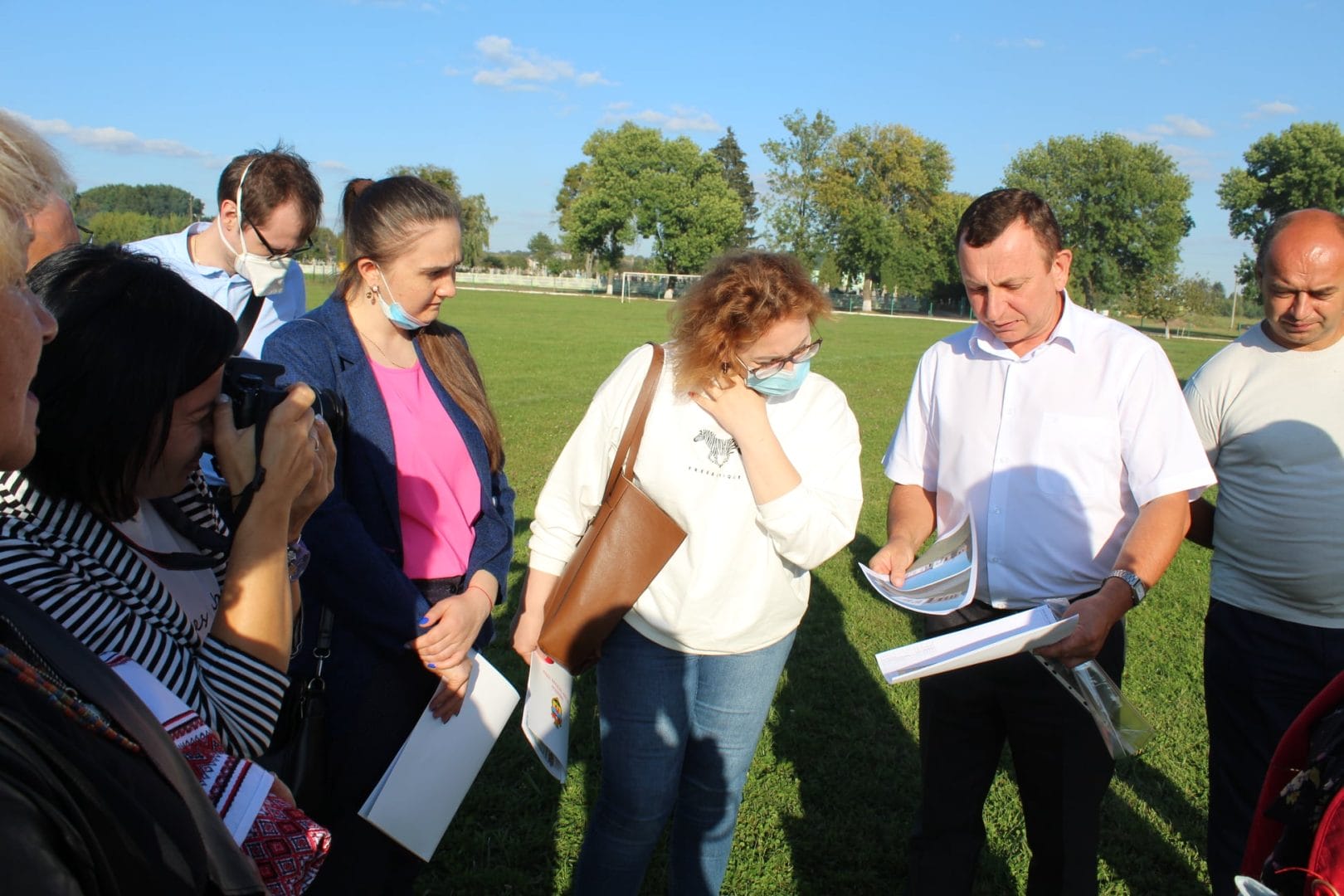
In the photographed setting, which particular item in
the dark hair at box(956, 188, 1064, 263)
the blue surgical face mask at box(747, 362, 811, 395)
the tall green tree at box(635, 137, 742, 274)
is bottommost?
the blue surgical face mask at box(747, 362, 811, 395)

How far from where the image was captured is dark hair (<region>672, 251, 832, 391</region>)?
258 cm

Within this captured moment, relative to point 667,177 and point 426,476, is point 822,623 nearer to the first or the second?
point 426,476

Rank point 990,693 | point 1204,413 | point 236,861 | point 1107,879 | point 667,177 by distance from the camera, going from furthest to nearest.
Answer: point 667,177 < point 1107,879 < point 1204,413 < point 990,693 < point 236,861

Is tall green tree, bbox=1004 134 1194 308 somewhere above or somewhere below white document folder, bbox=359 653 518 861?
above

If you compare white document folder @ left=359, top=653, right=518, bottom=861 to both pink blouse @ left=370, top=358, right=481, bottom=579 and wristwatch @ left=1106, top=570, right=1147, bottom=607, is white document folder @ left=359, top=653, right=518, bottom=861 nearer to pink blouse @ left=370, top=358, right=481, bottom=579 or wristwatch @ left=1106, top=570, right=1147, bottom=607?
pink blouse @ left=370, top=358, right=481, bottom=579

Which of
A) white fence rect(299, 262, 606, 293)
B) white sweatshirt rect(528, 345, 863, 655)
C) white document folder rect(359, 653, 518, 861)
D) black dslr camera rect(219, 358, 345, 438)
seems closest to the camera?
black dslr camera rect(219, 358, 345, 438)

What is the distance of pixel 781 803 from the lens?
12.8 feet

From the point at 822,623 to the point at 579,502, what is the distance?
3414 millimetres

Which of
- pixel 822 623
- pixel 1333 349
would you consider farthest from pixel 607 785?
pixel 822 623

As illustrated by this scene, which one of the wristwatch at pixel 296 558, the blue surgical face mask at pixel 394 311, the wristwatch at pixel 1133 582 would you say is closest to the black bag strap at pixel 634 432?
the blue surgical face mask at pixel 394 311

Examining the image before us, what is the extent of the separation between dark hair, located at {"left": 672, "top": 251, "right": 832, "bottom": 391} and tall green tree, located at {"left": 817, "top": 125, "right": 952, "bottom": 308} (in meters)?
73.8

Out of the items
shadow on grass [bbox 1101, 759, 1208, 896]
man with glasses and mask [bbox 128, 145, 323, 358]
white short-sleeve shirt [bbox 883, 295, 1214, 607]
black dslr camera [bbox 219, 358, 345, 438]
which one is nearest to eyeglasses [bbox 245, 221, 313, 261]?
man with glasses and mask [bbox 128, 145, 323, 358]

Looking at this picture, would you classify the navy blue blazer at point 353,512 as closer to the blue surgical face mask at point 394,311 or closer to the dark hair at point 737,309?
the blue surgical face mask at point 394,311

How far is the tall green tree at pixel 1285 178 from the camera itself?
61812mm
